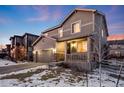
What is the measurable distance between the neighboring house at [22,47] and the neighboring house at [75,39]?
8.32ft

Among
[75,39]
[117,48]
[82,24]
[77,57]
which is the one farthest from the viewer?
[117,48]

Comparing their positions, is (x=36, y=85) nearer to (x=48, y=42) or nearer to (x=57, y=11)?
(x=57, y=11)

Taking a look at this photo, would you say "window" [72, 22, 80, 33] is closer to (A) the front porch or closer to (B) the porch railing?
(A) the front porch

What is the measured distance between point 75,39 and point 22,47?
846 centimetres

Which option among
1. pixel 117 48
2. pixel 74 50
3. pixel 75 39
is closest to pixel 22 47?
pixel 74 50

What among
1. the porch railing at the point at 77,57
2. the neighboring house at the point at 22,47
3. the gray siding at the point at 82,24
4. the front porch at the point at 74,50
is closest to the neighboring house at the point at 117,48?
the front porch at the point at 74,50

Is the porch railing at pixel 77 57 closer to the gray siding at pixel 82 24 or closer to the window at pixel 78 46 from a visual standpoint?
the gray siding at pixel 82 24

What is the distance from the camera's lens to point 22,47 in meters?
14.8

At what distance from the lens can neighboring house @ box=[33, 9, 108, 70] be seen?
24.8 ft

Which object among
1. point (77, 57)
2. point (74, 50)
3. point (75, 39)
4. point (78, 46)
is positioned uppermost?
point (75, 39)

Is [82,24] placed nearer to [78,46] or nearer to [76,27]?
[76,27]

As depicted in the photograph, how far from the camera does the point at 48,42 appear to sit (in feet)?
35.6

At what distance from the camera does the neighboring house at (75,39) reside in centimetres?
757
